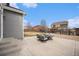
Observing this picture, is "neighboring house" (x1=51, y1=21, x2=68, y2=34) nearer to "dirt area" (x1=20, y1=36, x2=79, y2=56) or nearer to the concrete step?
"dirt area" (x1=20, y1=36, x2=79, y2=56)

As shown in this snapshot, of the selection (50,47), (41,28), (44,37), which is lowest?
(50,47)

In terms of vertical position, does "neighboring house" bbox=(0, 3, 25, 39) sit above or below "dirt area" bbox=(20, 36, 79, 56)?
above

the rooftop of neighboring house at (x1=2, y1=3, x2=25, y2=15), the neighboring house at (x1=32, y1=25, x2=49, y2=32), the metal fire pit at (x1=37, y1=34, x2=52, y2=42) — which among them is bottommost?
the metal fire pit at (x1=37, y1=34, x2=52, y2=42)

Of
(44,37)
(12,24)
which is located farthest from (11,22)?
(44,37)

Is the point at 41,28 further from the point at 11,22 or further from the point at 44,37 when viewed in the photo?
the point at 11,22

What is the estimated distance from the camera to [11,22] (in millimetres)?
2365

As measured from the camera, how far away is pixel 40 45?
2.36m

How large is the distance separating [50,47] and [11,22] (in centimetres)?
54

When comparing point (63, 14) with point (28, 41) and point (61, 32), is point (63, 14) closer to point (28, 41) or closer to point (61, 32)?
point (61, 32)

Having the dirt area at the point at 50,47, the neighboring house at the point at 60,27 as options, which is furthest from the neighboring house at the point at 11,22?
the neighboring house at the point at 60,27

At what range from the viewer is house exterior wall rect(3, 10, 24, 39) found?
7.72ft

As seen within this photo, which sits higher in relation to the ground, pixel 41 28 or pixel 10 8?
pixel 10 8

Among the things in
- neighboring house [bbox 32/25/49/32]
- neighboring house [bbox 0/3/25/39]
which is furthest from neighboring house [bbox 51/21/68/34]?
neighboring house [bbox 0/3/25/39]

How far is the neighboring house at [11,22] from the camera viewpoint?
2.35 m
